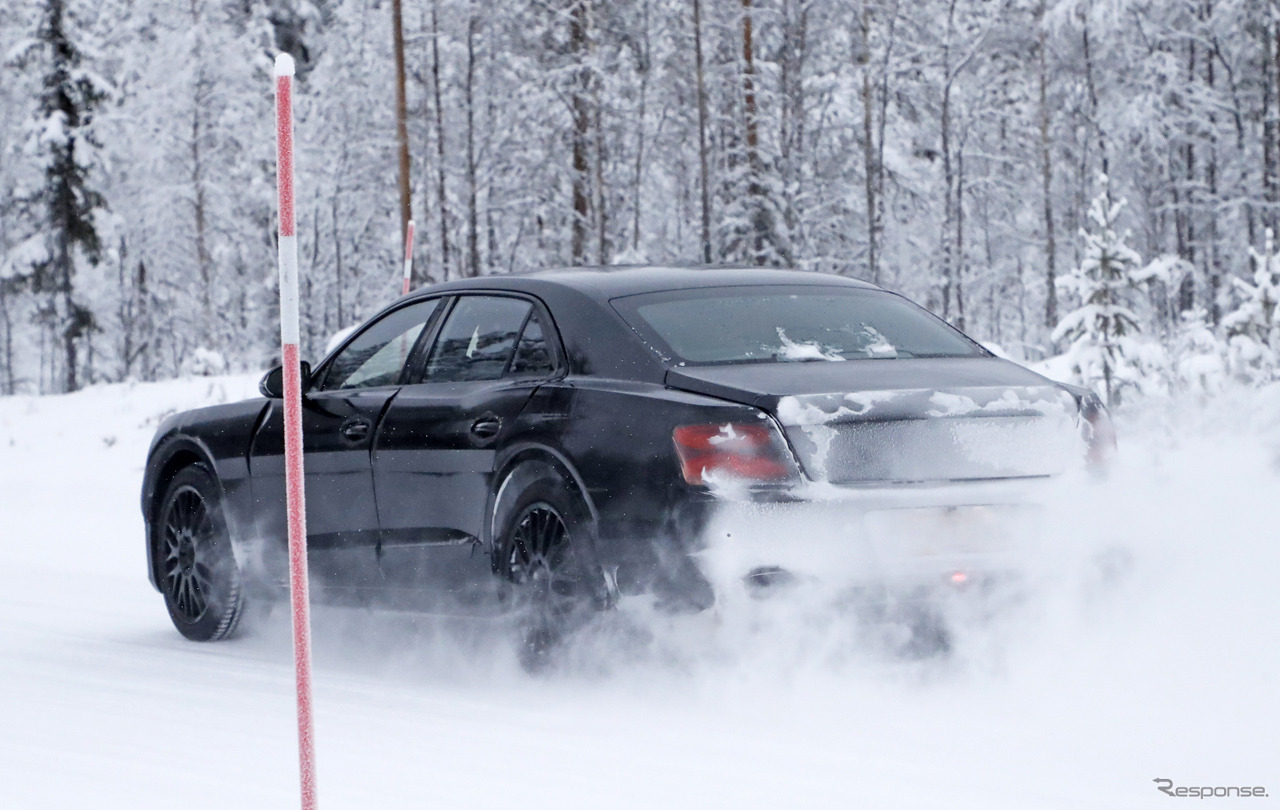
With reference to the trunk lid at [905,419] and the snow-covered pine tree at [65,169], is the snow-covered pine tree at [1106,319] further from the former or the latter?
the snow-covered pine tree at [65,169]

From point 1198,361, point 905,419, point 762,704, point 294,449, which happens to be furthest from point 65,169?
point 294,449

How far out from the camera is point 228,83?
4347 centimetres

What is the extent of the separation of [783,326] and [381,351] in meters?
1.87

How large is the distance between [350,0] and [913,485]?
4201 centimetres

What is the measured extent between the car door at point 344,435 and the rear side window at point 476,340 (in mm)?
185

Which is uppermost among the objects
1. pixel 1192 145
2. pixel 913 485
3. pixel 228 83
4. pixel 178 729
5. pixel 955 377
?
pixel 228 83

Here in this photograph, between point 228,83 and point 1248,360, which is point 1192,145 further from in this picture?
point 1248,360

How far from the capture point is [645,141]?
43594 millimetres

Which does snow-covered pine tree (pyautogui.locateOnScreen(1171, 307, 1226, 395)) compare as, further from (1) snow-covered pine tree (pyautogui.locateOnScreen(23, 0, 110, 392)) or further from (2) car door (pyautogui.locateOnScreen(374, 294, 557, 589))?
(1) snow-covered pine tree (pyautogui.locateOnScreen(23, 0, 110, 392))

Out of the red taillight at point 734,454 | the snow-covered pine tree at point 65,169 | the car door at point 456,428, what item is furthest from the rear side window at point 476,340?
the snow-covered pine tree at point 65,169

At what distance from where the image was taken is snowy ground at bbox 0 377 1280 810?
447 cm

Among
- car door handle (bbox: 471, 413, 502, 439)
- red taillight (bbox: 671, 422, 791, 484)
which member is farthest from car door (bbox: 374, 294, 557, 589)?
red taillight (bbox: 671, 422, 791, 484)

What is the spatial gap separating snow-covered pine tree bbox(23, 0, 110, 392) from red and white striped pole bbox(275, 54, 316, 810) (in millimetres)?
39080

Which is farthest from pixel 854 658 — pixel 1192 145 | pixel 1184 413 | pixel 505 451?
pixel 1192 145
